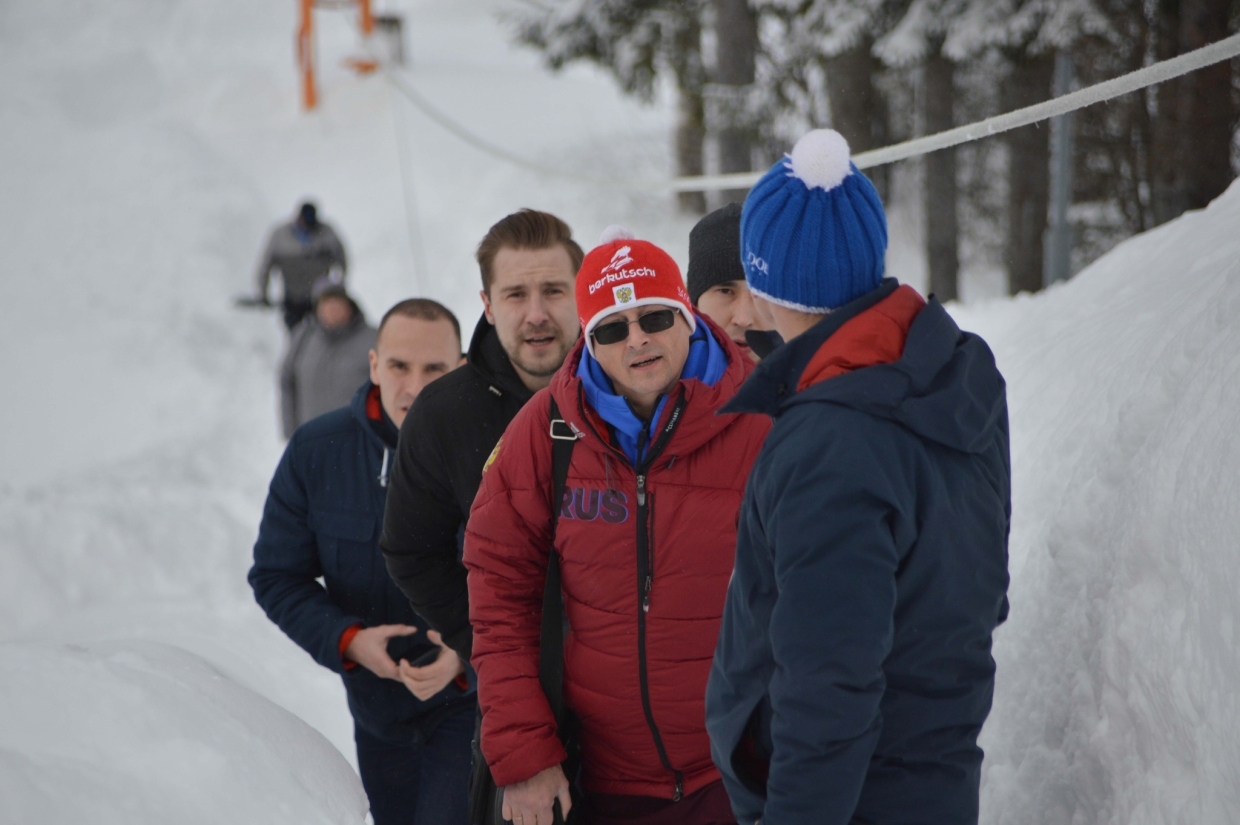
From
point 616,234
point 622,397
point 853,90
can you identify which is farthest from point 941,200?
point 622,397

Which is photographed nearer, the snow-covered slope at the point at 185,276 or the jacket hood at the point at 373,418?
the jacket hood at the point at 373,418

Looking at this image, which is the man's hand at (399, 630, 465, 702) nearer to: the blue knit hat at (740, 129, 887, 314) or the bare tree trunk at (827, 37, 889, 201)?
the blue knit hat at (740, 129, 887, 314)

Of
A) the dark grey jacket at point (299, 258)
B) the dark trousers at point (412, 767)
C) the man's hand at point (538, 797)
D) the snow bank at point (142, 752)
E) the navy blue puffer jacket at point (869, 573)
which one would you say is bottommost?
the dark trousers at point (412, 767)

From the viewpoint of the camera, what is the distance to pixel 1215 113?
5633 mm

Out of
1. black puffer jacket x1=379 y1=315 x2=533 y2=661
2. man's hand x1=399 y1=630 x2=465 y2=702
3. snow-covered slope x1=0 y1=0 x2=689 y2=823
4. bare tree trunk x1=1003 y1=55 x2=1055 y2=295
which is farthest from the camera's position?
bare tree trunk x1=1003 y1=55 x2=1055 y2=295

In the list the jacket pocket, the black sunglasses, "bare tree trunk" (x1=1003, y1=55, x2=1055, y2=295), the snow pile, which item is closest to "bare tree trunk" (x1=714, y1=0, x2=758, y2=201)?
"bare tree trunk" (x1=1003, y1=55, x2=1055, y2=295)

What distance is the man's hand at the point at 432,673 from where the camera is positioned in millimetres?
2943

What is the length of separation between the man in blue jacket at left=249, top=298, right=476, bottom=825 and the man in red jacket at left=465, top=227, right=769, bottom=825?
0.80 meters

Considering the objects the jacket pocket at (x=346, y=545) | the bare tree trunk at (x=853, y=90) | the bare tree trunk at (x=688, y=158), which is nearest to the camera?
the jacket pocket at (x=346, y=545)

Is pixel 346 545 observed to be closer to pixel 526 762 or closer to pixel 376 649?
pixel 376 649

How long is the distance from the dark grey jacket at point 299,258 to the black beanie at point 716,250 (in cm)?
764

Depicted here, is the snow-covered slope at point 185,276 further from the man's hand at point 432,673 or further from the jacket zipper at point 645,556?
the jacket zipper at point 645,556

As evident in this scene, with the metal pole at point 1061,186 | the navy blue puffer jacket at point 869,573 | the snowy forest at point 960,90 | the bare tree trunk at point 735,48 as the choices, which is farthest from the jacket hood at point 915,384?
the bare tree trunk at point 735,48

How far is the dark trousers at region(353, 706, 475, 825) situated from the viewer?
3.05m
